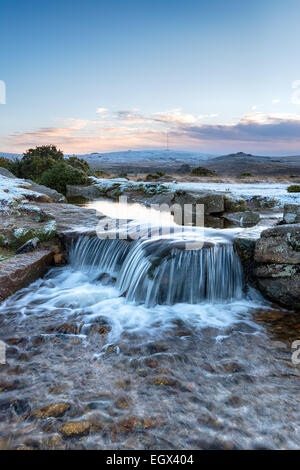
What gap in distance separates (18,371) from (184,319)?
2794mm

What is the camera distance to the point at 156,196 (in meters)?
18.6

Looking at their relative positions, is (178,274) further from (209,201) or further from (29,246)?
(209,201)

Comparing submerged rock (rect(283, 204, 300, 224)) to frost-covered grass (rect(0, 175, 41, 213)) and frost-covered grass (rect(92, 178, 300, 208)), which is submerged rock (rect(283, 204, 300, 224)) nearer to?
frost-covered grass (rect(92, 178, 300, 208))

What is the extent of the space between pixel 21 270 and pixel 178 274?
3337 mm

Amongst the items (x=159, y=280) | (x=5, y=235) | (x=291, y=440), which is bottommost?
(x=291, y=440)

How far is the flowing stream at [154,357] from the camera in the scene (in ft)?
9.39

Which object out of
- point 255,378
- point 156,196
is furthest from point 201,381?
point 156,196

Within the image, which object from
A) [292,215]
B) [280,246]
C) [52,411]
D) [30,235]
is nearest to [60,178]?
[30,235]

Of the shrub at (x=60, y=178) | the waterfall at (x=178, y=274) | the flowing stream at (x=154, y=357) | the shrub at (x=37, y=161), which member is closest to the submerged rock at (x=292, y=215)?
the flowing stream at (x=154, y=357)

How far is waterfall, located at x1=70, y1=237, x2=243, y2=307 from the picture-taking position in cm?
623

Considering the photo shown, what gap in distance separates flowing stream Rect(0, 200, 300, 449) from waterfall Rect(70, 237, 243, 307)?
0.02 metres

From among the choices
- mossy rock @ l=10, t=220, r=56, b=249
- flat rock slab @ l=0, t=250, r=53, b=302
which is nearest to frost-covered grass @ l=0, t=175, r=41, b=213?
mossy rock @ l=10, t=220, r=56, b=249

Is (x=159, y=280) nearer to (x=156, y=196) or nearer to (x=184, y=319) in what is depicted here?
(x=184, y=319)

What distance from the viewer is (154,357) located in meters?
4.10
